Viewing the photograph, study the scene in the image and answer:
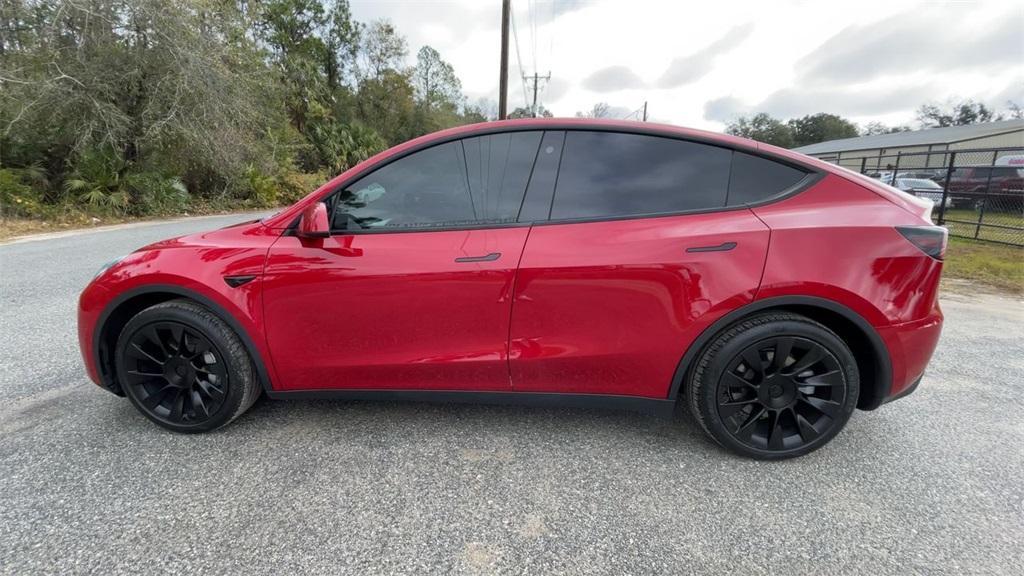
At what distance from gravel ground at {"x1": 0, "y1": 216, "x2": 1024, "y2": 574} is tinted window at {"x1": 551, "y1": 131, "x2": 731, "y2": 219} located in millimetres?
1189

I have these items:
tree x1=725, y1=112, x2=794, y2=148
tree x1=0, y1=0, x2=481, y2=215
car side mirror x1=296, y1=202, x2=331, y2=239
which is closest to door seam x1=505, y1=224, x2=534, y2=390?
car side mirror x1=296, y1=202, x2=331, y2=239

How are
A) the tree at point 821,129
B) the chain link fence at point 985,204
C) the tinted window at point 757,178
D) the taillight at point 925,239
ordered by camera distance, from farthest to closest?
the tree at point 821,129 → the chain link fence at point 985,204 → the tinted window at point 757,178 → the taillight at point 925,239

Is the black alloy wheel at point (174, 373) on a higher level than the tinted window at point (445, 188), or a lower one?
lower

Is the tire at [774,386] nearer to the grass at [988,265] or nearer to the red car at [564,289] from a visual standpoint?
the red car at [564,289]

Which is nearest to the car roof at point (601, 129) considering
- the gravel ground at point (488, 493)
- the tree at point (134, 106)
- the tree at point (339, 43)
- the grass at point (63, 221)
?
the gravel ground at point (488, 493)

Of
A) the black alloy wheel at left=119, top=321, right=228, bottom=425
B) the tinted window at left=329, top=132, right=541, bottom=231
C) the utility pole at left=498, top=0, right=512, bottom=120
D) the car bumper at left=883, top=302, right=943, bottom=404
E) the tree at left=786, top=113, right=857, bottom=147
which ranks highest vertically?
the tree at left=786, top=113, right=857, bottom=147

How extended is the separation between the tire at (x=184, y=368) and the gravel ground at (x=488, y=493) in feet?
0.48

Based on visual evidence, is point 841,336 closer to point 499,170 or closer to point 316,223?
point 499,170

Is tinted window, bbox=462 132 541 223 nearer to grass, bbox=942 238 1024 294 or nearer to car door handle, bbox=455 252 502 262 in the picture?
car door handle, bbox=455 252 502 262

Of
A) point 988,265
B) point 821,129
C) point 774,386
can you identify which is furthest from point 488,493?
point 821,129

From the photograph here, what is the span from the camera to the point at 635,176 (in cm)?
217

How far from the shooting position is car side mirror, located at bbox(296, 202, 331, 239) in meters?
2.11

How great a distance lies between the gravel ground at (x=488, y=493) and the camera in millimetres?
1654

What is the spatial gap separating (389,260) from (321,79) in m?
32.0
